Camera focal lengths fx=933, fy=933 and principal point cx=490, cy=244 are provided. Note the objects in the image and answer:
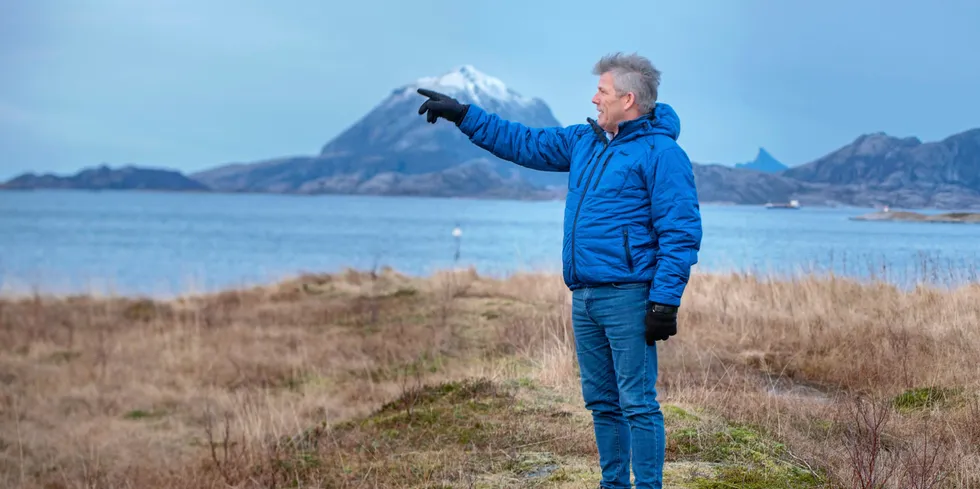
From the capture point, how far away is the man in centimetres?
369

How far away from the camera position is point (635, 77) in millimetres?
3777

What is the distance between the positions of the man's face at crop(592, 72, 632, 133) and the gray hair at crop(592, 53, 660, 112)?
22mm

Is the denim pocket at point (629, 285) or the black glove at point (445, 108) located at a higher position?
the black glove at point (445, 108)

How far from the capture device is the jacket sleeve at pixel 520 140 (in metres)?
4.29

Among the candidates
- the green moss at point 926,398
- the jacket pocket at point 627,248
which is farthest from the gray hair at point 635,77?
the green moss at point 926,398

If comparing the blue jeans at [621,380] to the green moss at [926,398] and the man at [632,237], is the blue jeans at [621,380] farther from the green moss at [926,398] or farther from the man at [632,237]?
the green moss at [926,398]

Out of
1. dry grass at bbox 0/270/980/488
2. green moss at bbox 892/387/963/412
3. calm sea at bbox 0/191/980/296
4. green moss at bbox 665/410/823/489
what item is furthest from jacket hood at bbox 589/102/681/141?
calm sea at bbox 0/191/980/296

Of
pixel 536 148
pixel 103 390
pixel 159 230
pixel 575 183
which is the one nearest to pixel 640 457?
pixel 575 183

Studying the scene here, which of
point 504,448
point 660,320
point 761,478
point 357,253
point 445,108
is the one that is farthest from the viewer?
point 357,253

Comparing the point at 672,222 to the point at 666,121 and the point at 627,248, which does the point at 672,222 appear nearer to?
the point at 627,248

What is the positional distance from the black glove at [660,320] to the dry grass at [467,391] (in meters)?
1.09

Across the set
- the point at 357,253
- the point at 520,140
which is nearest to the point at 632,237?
the point at 520,140

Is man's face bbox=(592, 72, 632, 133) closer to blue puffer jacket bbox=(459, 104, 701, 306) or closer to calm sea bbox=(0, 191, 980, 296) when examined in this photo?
blue puffer jacket bbox=(459, 104, 701, 306)

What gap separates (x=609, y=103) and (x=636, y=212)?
0.46 meters
